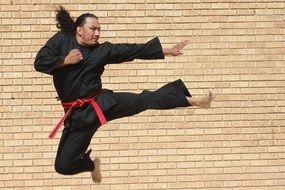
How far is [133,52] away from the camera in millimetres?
4836

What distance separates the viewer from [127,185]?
644cm

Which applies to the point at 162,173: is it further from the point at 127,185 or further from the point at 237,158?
the point at 237,158

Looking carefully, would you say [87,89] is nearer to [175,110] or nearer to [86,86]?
[86,86]

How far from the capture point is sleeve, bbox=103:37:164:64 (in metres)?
4.83

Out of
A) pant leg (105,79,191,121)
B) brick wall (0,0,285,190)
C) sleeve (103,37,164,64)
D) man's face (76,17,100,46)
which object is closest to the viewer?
man's face (76,17,100,46)

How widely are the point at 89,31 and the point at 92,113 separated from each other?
2.29 feet

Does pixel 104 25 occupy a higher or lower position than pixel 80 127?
higher

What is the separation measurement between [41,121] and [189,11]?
6.96ft

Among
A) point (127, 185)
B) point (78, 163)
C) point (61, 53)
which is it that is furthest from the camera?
point (127, 185)

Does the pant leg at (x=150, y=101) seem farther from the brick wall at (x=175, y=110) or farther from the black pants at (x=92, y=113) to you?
the brick wall at (x=175, y=110)

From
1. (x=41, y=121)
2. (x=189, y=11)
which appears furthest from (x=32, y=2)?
(x=189, y=11)

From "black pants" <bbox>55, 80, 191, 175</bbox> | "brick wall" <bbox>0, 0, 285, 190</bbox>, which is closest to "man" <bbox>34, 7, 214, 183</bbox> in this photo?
"black pants" <bbox>55, 80, 191, 175</bbox>

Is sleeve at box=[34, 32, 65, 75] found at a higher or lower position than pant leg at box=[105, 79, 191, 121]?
higher

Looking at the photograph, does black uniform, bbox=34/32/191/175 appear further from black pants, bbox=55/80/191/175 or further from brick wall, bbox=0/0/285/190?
brick wall, bbox=0/0/285/190
